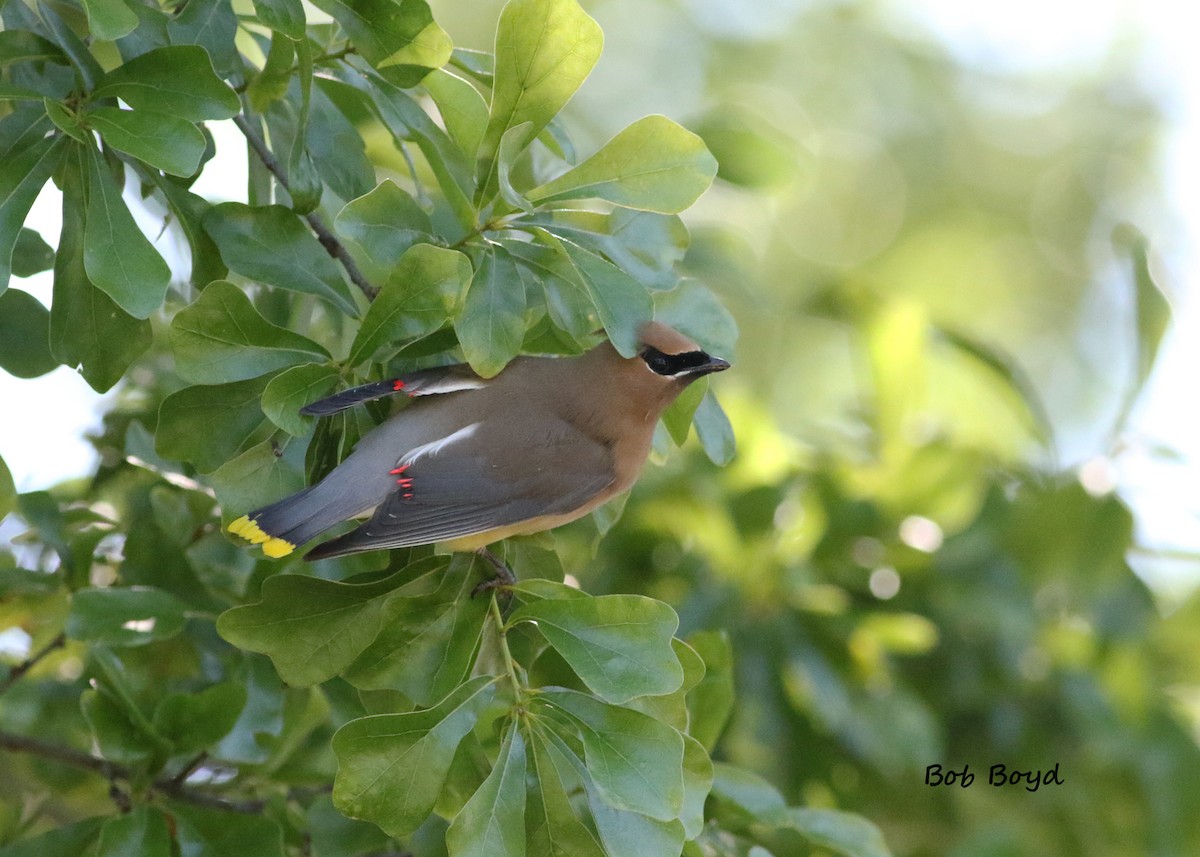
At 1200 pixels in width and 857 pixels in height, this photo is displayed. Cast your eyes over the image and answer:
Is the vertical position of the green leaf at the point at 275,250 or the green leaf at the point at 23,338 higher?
the green leaf at the point at 275,250

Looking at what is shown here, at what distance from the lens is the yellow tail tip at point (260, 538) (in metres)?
1.79

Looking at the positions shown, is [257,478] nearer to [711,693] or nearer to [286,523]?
[286,523]

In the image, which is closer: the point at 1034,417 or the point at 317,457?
the point at 317,457

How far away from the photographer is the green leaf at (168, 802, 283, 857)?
190 cm

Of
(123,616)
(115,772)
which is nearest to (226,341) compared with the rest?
(123,616)

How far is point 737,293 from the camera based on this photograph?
11.2 feet

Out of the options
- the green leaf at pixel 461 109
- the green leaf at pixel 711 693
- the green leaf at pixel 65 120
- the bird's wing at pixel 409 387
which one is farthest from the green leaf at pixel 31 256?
the green leaf at pixel 711 693

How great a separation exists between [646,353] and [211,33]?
79 centimetres

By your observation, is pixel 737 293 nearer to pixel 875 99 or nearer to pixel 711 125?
pixel 711 125

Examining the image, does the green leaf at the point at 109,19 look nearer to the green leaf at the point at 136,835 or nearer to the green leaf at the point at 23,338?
the green leaf at the point at 23,338

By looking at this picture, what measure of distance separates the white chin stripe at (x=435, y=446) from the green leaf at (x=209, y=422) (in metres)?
0.27

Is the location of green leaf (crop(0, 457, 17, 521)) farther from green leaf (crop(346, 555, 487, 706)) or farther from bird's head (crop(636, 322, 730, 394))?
bird's head (crop(636, 322, 730, 394))

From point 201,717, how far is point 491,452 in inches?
23.6

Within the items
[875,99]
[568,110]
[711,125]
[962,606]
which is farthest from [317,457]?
[875,99]
